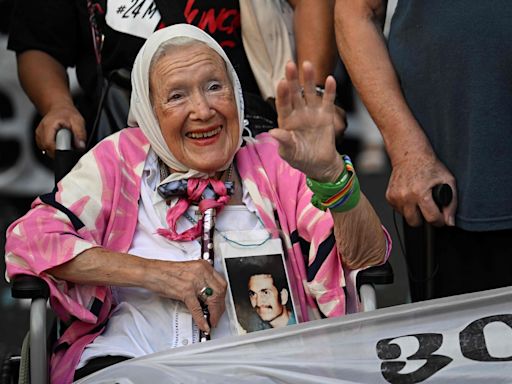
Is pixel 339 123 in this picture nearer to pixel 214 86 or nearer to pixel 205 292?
pixel 214 86

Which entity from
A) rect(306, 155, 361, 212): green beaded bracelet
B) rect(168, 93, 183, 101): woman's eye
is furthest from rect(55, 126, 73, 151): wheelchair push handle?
rect(306, 155, 361, 212): green beaded bracelet

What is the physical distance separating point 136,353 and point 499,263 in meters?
1.09

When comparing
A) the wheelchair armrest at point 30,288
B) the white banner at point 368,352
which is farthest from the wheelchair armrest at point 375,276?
the wheelchair armrest at point 30,288

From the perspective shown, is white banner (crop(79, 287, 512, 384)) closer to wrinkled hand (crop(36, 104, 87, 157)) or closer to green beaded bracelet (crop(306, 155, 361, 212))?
green beaded bracelet (crop(306, 155, 361, 212))

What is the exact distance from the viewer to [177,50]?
3.51 meters

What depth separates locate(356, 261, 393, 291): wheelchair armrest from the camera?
3.30 metres

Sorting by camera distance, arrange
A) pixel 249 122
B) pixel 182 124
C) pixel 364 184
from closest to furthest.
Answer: pixel 182 124, pixel 249 122, pixel 364 184

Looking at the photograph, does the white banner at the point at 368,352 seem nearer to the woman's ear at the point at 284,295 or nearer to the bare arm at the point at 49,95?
the woman's ear at the point at 284,295

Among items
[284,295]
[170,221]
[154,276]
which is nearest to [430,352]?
[284,295]

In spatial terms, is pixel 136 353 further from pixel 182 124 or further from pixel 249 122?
pixel 249 122

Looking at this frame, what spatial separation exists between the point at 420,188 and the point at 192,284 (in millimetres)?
726

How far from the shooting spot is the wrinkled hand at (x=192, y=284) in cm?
325

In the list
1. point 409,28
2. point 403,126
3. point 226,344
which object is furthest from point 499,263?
point 226,344

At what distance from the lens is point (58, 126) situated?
3932 millimetres
